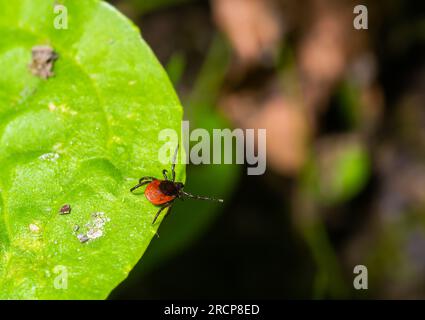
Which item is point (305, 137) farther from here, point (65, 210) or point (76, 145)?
point (65, 210)

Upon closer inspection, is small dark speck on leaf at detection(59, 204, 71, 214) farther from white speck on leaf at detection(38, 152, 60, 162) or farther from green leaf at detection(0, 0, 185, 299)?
white speck on leaf at detection(38, 152, 60, 162)

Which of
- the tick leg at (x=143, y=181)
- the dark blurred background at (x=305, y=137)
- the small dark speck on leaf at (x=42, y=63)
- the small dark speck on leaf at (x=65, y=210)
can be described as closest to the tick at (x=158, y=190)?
the tick leg at (x=143, y=181)

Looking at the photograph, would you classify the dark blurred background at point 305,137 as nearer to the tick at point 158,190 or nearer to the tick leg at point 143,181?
the tick at point 158,190

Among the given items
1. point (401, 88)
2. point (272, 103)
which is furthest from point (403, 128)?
point (272, 103)

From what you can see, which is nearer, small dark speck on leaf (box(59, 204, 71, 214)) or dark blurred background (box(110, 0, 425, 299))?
small dark speck on leaf (box(59, 204, 71, 214))

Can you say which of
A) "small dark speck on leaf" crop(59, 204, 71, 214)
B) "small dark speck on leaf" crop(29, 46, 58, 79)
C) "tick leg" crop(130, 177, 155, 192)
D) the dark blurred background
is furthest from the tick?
the dark blurred background
